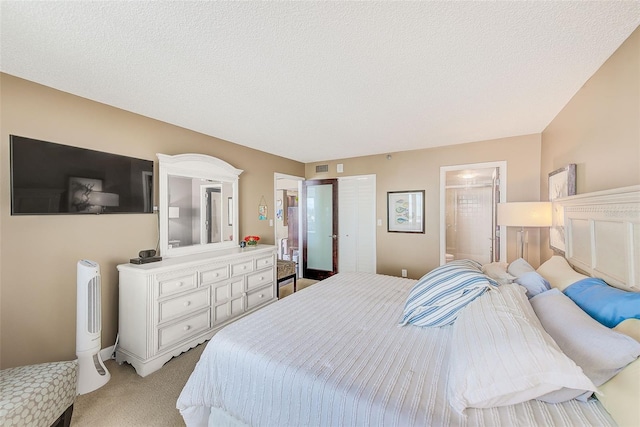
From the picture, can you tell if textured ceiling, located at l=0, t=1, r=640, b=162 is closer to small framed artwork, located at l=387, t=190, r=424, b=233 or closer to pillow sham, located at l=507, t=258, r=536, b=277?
pillow sham, located at l=507, t=258, r=536, b=277

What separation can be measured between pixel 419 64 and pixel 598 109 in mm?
1324

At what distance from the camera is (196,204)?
301cm

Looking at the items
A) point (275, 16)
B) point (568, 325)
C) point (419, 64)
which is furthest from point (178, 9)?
point (568, 325)

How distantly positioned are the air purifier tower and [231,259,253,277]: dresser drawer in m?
1.21

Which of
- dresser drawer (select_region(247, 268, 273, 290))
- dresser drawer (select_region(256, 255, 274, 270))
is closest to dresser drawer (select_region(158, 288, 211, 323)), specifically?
dresser drawer (select_region(247, 268, 273, 290))

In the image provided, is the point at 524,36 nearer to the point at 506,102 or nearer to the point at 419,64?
the point at 419,64

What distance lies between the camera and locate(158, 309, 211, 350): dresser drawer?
220cm

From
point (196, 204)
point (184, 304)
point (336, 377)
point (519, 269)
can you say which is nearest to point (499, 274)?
point (519, 269)

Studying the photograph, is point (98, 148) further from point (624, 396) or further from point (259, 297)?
point (624, 396)

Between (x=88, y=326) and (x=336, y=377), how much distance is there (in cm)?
209

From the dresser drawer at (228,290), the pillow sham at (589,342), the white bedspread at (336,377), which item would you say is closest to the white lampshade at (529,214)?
the pillow sham at (589,342)

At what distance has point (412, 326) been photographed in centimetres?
156

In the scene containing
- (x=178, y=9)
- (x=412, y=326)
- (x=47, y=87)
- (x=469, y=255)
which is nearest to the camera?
(x=178, y=9)

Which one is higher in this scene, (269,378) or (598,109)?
(598,109)
